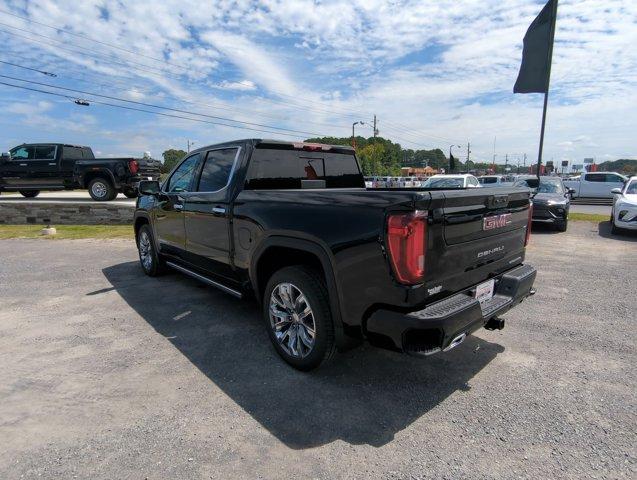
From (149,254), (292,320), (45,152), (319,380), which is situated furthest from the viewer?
(45,152)

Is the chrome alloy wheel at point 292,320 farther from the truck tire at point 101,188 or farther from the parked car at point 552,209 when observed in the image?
the truck tire at point 101,188

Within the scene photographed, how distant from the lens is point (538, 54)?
1182 cm

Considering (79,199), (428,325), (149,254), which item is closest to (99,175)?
(79,199)

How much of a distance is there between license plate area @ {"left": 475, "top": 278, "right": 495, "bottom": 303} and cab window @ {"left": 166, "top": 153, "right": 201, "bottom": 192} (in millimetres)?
3413

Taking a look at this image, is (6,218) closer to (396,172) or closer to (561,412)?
(561,412)

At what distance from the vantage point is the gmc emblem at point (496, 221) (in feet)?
9.30

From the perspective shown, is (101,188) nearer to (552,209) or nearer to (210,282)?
(210,282)

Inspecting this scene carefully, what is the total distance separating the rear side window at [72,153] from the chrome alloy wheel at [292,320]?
1544cm

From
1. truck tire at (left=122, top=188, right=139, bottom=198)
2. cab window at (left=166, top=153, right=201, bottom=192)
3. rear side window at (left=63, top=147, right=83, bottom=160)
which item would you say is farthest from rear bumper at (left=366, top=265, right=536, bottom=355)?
rear side window at (left=63, top=147, right=83, bottom=160)

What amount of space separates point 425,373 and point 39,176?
55.5 feet

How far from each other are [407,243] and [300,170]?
2229 millimetres

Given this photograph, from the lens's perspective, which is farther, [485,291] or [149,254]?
[149,254]

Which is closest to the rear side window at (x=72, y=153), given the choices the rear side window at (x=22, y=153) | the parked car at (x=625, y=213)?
the rear side window at (x=22, y=153)

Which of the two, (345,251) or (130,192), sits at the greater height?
(345,251)
